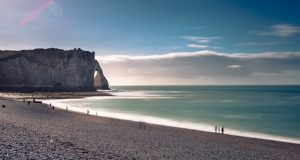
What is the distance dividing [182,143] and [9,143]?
15.2 metres

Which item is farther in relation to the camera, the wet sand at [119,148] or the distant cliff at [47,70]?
the distant cliff at [47,70]

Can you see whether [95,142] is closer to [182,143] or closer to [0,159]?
[182,143]

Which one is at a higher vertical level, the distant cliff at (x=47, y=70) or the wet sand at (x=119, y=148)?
the distant cliff at (x=47, y=70)

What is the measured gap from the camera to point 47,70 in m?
143

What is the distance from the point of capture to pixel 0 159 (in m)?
14.1

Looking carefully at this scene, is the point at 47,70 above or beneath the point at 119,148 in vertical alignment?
above

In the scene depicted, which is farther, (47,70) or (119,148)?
(47,70)

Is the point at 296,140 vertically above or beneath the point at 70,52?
beneath

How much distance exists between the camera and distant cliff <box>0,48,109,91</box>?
5079 inches

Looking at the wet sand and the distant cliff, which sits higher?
the distant cliff

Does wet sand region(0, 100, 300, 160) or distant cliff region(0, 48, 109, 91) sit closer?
wet sand region(0, 100, 300, 160)

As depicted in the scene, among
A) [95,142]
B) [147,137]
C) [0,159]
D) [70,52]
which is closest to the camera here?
[0,159]

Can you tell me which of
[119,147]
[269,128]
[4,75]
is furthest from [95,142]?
[4,75]

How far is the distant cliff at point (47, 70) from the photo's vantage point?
5079 inches
